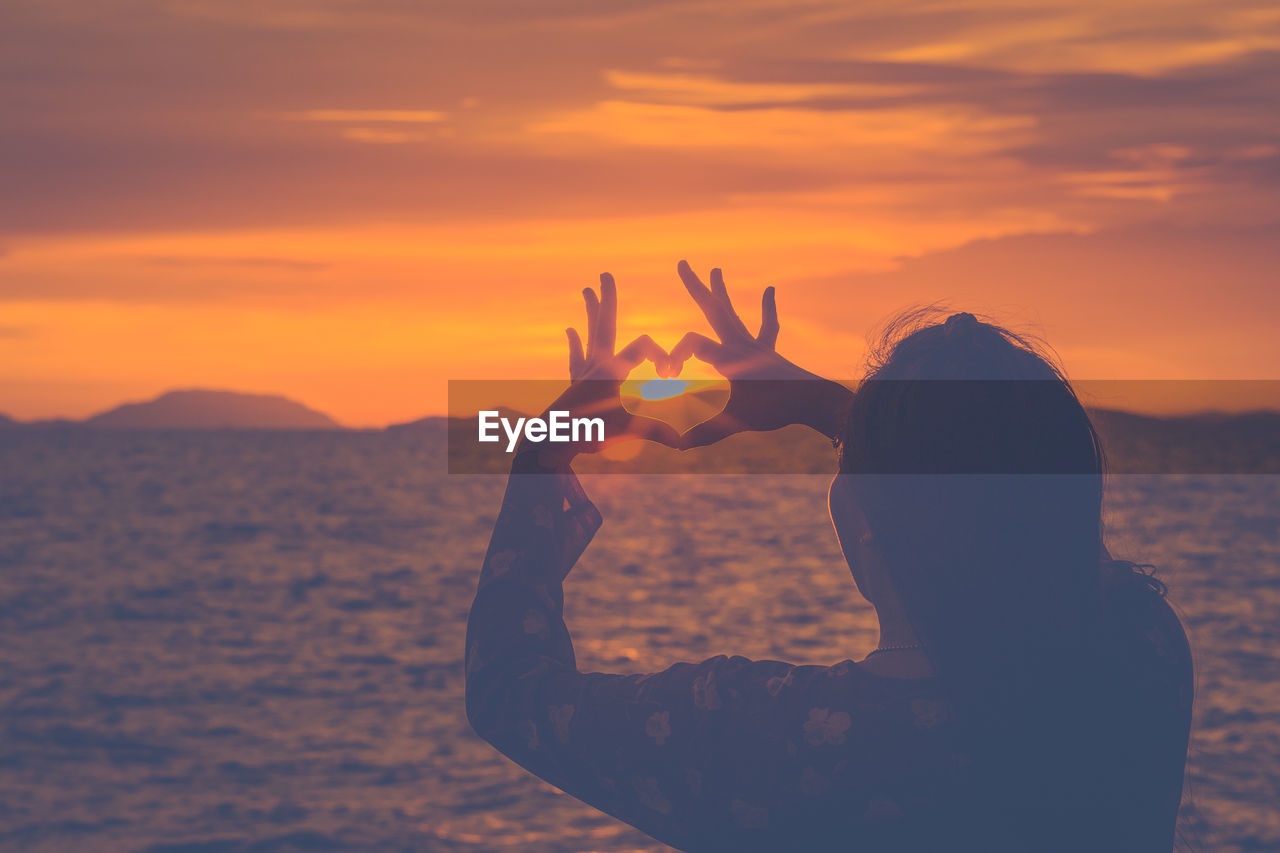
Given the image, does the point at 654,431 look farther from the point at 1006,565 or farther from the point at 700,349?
the point at 1006,565

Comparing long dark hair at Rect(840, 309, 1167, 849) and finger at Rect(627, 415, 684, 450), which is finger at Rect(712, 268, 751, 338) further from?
long dark hair at Rect(840, 309, 1167, 849)

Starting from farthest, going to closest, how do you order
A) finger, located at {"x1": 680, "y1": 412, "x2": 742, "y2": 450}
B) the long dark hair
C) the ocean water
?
the ocean water, finger, located at {"x1": 680, "y1": 412, "x2": 742, "y2": 450}, the long dark hair

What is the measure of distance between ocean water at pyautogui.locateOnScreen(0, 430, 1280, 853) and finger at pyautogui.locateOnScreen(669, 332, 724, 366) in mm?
389

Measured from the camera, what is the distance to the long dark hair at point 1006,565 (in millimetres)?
1525

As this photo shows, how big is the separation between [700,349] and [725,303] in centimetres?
10

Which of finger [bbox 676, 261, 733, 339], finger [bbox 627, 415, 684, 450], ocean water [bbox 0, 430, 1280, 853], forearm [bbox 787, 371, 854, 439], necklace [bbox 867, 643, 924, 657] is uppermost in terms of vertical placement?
finger [bbox 676, 261, 733, 339]

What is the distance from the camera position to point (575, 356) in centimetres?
195

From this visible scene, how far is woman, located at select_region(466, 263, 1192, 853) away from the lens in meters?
1.53

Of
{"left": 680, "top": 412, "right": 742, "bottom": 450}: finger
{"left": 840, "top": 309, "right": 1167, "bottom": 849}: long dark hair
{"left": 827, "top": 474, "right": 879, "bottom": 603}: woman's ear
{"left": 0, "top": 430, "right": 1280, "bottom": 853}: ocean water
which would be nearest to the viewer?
{"left": 840, "top": 309, "right": 1167, "bottom": 849}: long dark hair

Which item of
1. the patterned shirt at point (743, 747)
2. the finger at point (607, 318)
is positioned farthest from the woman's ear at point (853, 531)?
the finger at point (607, 318)

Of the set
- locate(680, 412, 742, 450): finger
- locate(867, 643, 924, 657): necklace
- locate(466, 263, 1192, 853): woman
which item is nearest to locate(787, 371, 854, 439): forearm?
locate(680, 412, 742, 450): finger

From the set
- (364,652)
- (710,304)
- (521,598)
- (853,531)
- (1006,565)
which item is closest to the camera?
(1006,565)

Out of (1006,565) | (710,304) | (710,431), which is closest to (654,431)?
(710,431)

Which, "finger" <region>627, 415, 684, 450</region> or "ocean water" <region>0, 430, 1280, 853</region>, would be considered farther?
"ocean water" <region>0, 430, 1280, 853</region>
